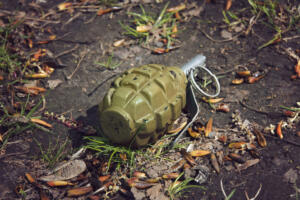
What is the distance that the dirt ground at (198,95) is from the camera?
2799 mm

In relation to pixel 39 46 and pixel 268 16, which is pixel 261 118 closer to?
pixel 268 16

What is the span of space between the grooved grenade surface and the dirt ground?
0.63 meters

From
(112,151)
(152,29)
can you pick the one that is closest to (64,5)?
(152,29)

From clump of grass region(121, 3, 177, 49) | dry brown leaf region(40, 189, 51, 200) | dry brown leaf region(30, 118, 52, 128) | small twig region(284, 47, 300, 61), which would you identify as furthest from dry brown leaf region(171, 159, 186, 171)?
small twig region(284, 47, 300, 61)

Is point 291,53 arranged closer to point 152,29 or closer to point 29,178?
point 152,29

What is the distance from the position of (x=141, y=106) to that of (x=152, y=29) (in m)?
1.89

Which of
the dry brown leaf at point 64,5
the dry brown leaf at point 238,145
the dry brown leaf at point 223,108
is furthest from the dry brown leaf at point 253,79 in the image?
the dry brown leaf at point 64,5

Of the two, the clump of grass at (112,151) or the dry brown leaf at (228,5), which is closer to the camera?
the clump of grass at (112,151)

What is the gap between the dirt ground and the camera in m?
2.80

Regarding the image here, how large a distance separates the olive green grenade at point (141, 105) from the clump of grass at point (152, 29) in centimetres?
134

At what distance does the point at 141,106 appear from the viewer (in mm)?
2590

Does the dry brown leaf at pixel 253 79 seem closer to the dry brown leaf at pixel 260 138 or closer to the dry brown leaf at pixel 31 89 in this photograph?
the dry brown leaf at pixel 260 138

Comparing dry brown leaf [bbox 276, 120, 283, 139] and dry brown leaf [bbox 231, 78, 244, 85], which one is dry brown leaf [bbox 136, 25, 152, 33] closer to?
dry brown leaf [bbox 231, 78, 244, 85]

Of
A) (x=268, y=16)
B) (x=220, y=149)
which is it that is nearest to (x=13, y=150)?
(x=220, y=149)
